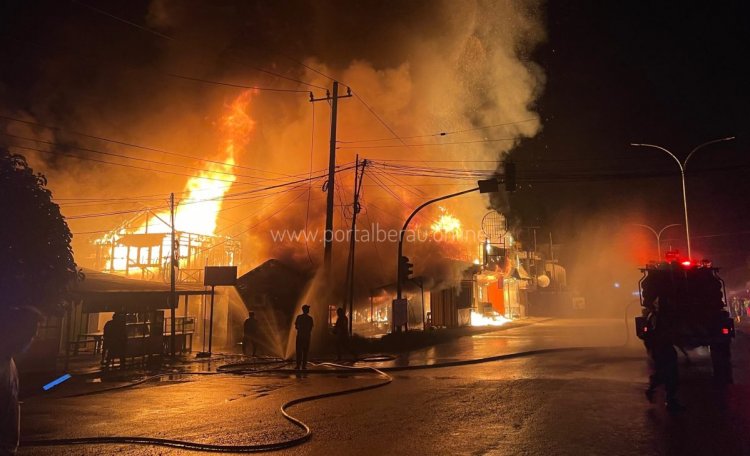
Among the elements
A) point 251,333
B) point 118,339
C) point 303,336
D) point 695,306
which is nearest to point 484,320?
point 251,333

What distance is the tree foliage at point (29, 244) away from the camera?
4.45m

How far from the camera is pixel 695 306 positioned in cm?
1167

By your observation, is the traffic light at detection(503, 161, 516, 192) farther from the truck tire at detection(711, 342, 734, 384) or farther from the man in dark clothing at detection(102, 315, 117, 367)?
the man in dark clothing at detection(102, 315, 117, 367)

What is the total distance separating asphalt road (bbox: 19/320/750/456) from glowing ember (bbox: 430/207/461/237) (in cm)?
2191

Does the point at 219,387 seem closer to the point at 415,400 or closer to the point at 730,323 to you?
the point at 415,400

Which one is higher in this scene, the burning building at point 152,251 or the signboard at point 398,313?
the burning building at point 152,251

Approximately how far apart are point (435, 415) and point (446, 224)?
28.6 metres

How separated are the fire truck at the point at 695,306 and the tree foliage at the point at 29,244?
10.8m

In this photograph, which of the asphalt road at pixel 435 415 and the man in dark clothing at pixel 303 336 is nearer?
the asphalt road at pixel 435 415

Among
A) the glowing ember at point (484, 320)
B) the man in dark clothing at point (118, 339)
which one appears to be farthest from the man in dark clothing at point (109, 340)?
the glowing ember at point (484, 320)

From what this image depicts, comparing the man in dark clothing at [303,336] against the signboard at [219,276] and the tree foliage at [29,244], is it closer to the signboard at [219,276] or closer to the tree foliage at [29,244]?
the signboard at [219,276]

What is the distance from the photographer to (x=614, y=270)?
68.1 m

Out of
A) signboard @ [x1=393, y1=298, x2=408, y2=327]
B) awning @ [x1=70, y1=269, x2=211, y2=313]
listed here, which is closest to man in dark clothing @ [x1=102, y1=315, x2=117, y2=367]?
awning @ [x1=70, y1=269, x2=211, y2=313]

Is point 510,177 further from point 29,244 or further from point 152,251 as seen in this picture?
point 152,251
